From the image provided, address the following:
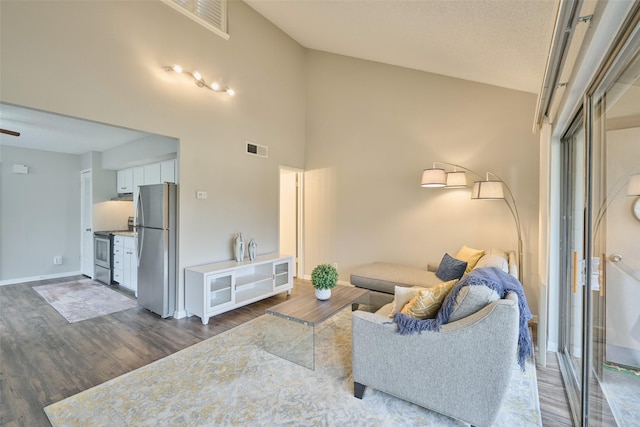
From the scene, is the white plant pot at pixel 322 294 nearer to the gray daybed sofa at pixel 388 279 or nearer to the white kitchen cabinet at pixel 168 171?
the gray daybed sofa at pixel 388 279

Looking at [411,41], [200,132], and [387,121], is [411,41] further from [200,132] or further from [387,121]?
[200,132]

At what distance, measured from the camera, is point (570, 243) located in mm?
2311

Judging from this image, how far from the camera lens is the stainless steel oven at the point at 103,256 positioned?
4902mm

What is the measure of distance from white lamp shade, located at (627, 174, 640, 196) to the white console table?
349 cm

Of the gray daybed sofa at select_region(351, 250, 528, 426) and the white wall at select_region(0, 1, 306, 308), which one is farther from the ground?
the white wall at select_region(0, 1, 306, 308)

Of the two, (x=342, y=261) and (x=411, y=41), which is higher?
(x=411, y=41)

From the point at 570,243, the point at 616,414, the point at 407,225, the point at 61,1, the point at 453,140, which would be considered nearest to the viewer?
the point at 616,414

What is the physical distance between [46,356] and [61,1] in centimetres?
322

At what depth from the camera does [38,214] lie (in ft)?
17.2

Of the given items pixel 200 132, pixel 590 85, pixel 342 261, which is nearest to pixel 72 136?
pixel 200 132

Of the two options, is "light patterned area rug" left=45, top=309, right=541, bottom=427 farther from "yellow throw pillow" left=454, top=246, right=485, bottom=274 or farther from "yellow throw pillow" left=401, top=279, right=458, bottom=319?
"yellow throw pillow" left=454, top=246, right=485, bottom=274

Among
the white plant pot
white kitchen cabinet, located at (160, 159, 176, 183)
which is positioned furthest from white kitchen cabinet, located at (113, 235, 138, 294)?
the white plant pot

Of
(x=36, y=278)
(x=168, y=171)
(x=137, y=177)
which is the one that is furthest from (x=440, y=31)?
(x=36, y=278)

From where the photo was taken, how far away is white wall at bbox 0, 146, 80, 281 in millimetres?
4898
